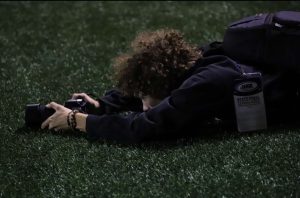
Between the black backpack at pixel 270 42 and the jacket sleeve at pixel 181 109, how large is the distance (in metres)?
0.16

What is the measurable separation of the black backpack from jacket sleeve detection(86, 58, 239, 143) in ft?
0.52

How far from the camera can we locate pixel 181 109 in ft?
8.26

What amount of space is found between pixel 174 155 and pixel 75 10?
312 cm

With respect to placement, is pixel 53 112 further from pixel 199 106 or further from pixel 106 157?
pixel 199 106

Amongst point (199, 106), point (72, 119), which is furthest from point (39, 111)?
point (199, 106)

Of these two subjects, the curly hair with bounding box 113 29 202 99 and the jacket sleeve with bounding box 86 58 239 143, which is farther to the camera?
the curly hair with bounding box 113 29 202 99

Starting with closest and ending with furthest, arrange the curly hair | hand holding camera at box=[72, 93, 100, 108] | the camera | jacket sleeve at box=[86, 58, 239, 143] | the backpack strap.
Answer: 1. jacket sleeve at box=[86, 58, 239, 143]
2. the curly hair
3. the backpack strap
4. the camera
5. hand holding camera at box=[72, 93, 100, 108]

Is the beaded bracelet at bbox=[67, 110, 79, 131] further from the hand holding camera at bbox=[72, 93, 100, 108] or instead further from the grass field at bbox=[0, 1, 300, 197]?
the hand holding camera at bbox=[72, 93, 100, 108]

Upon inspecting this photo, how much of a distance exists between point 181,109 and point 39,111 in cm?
70

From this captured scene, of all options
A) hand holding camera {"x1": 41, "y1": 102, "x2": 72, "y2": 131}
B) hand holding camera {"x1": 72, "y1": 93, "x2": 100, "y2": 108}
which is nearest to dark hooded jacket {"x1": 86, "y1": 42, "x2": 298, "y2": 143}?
hand holding camera {"x1": 41, "y1": 102, "x2": 72, "y2": 131}

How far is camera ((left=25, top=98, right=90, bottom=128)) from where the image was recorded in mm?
2830

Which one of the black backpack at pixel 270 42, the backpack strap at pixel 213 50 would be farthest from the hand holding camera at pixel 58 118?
the black backpack at pixel 270 42

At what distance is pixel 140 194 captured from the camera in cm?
222

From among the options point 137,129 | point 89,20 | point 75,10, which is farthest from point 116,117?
point 75,10
